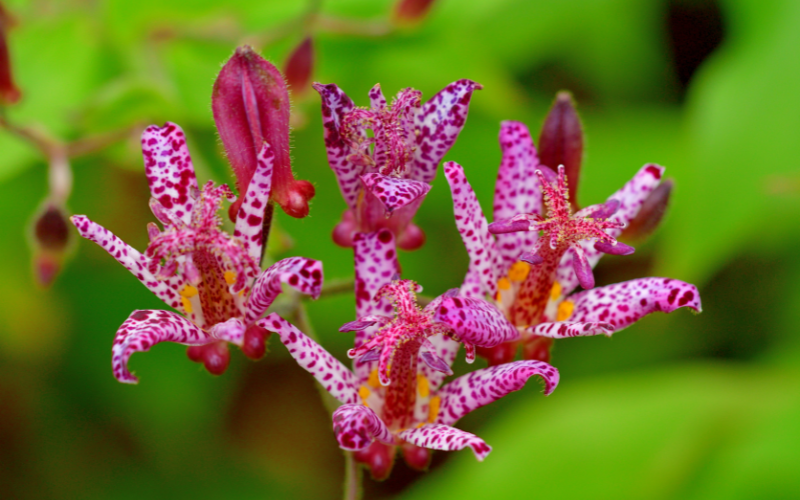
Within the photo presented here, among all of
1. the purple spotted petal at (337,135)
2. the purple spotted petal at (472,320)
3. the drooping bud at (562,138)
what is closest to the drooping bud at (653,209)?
the drooping bud at (562,138)

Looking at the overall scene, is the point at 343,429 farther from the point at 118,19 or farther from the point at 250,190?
the point at 118,19

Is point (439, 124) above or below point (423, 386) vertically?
above

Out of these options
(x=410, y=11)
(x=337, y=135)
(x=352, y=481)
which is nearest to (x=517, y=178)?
(x=337, y=135)

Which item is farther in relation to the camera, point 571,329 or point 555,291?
point 555,291

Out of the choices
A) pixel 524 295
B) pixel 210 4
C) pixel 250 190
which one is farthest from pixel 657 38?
pixel 250 190

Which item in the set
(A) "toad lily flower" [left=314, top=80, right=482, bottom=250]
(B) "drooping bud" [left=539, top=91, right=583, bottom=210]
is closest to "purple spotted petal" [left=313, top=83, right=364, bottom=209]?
(A) "toad lily flower" [left=314, top=80, right=482, bottom=250]

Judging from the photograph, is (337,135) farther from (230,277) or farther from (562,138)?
(562,138)

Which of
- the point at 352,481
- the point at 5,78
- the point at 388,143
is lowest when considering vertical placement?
the point at 352,481
